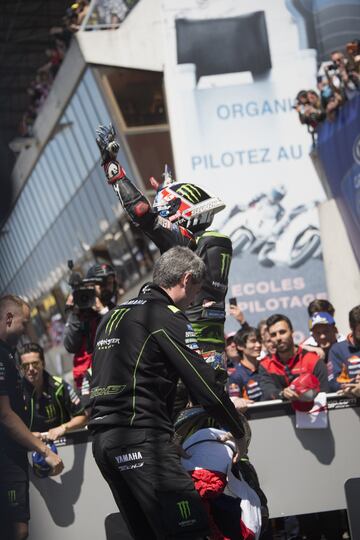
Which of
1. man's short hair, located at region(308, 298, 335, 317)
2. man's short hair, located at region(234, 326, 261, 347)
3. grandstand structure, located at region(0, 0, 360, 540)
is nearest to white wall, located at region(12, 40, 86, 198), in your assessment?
grandstand structure, located at region(0, 0, 360, 540)

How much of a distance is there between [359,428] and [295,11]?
1715cm

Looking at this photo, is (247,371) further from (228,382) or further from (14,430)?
(14,430)

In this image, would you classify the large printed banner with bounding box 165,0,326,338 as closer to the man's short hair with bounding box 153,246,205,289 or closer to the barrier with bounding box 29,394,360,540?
the barrier with bounding box 29,394,360,540

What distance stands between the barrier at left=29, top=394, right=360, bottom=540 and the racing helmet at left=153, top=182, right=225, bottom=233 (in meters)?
1.52

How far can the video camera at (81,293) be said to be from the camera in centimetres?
725

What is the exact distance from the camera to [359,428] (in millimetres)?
6824

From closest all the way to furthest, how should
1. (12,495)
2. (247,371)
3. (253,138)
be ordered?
1. (12,495)
2. (247,371)
3. (253,138)

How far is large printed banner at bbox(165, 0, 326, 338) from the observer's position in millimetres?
21328

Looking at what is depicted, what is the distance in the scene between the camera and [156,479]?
453 centimetres

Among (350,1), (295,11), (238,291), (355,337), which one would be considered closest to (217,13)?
(295,11)

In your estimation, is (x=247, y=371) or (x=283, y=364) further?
(x=247, y=371)

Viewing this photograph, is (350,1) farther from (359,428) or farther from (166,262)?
(166,262)

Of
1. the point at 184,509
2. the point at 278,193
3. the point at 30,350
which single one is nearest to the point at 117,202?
the point at 278,193

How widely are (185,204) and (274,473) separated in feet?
6.78
